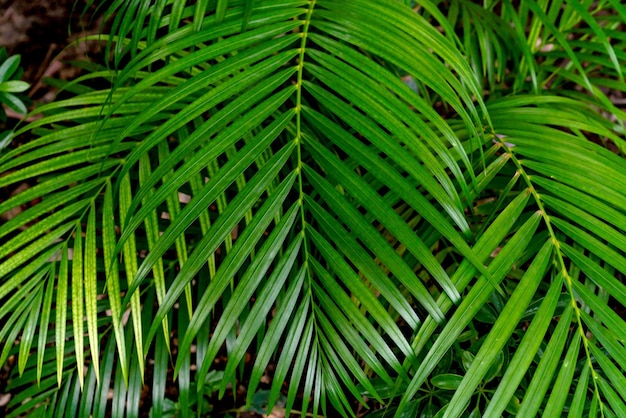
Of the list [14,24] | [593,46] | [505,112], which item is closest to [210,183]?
[505,112]

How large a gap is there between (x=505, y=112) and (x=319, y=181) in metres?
0.40

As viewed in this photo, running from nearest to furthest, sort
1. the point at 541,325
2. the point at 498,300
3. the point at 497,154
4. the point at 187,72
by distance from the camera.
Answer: the point at 541,325, the point at 498,300, the point at 497,154, the point at 187,72

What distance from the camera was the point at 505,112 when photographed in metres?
0.89

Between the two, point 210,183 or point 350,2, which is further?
point 350,2

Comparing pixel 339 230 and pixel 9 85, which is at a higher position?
pixel 9 85

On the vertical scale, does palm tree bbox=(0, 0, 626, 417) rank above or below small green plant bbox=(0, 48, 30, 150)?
below

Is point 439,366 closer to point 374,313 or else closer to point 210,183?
point 374,313

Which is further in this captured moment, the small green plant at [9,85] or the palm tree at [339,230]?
the small green plant at [9,85]

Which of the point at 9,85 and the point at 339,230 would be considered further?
the point at 9,85

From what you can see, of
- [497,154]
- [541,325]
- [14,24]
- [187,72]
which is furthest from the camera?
[14,24]

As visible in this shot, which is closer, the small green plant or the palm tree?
the palm tree

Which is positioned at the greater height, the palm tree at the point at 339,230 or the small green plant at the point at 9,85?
the small green plant at the point at 9,85

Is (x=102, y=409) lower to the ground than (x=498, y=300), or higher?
lower

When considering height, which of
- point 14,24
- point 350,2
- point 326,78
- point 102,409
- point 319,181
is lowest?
point 102,409
